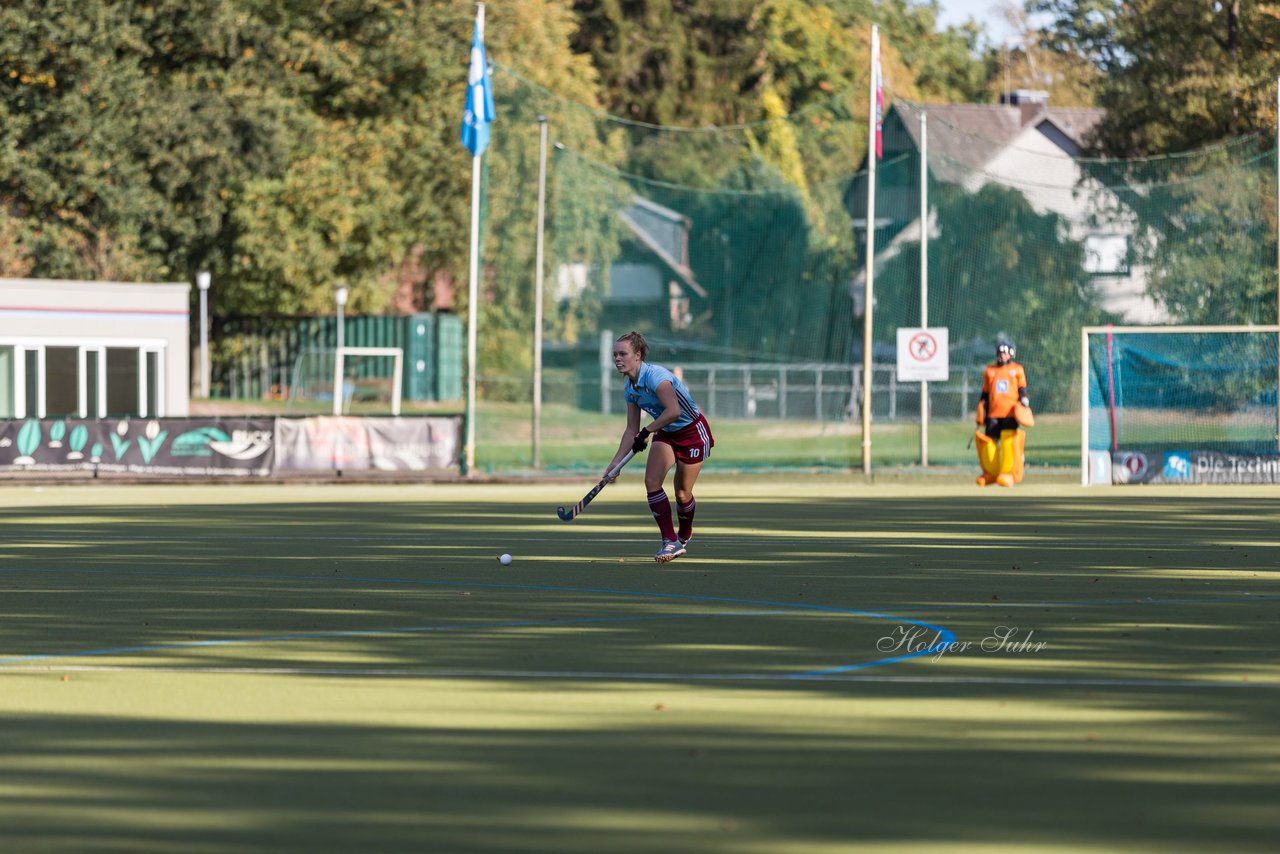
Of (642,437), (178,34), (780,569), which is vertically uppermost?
(178,34)

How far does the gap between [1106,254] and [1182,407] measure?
15.7ft

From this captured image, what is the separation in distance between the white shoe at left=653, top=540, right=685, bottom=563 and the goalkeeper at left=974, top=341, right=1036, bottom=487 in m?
13.6

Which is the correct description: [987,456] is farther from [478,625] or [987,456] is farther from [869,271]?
[478,625]

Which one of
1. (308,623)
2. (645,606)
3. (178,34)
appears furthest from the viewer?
(178,34)

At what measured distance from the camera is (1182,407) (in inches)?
1323

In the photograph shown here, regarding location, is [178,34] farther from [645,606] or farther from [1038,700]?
[1038,700]

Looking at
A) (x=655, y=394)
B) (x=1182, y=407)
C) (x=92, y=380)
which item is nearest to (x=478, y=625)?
(x=655, y=394)

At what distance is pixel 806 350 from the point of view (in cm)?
3756

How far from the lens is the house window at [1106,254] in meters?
37.3

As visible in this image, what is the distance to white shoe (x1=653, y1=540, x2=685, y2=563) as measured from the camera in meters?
16.6

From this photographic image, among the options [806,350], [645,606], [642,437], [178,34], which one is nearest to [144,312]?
[806,350]

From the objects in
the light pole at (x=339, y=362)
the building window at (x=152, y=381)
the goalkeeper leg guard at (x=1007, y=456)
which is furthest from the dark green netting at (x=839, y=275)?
the light pole at (x=339, y=362)

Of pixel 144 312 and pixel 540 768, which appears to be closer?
pixel 540 768

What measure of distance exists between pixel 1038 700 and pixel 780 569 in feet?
23.9
